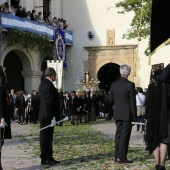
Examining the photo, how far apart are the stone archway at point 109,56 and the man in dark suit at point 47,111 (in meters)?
23.5

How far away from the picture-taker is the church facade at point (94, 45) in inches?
1247

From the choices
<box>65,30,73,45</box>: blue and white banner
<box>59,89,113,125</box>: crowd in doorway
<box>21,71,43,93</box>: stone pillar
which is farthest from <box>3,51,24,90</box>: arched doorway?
<box>59,89,113,125</box>: crowd in doorway

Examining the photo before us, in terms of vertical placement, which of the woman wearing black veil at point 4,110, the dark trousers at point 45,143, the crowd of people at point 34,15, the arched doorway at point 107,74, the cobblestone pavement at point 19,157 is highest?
the crowd of people at point 34,15

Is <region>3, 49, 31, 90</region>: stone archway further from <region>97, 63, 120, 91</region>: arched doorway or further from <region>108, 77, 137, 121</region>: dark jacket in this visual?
<region>108, 77, 137, 121</region>: dark jacket

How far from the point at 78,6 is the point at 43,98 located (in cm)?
2516

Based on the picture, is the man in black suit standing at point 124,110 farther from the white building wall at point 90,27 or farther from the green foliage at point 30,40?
the white building wall at point 90,27

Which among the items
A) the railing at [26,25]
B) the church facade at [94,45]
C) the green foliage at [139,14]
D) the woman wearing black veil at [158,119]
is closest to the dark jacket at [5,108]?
the woman wearing black veil at [158,119]

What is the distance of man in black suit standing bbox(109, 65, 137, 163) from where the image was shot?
8586mm

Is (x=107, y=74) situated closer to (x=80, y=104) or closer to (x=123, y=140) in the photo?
(x=80, y=104)

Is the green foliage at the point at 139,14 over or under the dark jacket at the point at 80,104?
over

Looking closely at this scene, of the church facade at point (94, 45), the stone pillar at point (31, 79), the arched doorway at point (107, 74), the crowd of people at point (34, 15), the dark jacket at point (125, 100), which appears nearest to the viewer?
the dark jacket at point (125, 100)

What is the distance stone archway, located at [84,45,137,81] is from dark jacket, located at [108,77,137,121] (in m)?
23.1

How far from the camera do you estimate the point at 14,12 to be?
26.2 metres

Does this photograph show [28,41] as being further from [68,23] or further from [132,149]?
[132,149]
